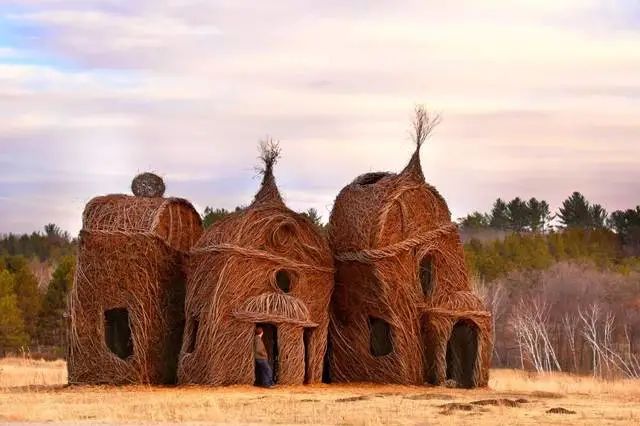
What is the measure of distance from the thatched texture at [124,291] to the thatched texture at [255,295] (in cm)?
127

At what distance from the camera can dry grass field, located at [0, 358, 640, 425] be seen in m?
23.0

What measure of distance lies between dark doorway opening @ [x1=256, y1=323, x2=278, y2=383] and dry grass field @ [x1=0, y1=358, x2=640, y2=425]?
1.29 m

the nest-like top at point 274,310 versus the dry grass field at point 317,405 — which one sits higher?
the nest-like top at point 274,310

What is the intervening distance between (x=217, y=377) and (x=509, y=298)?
160 ft

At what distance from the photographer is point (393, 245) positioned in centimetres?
3266

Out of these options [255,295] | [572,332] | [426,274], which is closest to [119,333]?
[255,295]

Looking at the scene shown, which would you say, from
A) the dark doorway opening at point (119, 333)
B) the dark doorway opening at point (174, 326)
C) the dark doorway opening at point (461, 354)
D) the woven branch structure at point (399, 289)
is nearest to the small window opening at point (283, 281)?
the woven branch structure at point (399, 289)

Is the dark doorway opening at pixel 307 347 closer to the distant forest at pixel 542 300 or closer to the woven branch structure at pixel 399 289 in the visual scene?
the woven branch structure at pixel 399 289

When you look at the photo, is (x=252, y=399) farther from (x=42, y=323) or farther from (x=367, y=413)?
(x=42, y=323)

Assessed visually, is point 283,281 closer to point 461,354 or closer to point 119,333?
point 119,333

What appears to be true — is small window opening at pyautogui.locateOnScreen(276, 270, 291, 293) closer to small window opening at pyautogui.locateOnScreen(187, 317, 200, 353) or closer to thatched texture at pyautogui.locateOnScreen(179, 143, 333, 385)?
thatched texture at pyautogui.locateOnScreen(179, 143, 333, 385)

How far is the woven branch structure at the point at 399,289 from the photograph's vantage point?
3266cm

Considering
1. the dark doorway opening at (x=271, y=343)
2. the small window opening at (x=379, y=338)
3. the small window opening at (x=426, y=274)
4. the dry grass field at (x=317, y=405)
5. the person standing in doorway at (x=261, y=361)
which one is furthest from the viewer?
the small window opening at (x=379, y=338)

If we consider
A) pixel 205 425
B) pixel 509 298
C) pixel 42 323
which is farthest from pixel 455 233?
pixel 509 298
